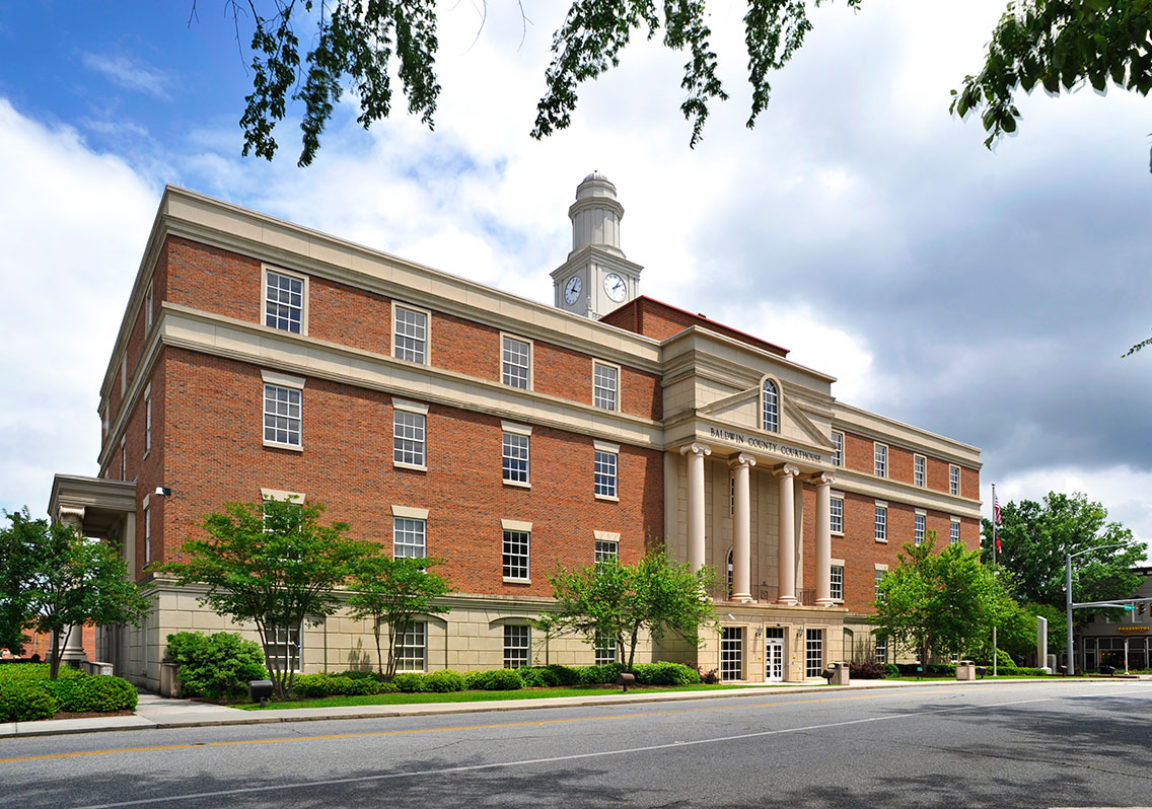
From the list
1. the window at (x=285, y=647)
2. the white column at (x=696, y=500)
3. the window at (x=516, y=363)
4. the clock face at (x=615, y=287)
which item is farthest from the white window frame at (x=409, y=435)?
the clock face at (x=615, y=287)

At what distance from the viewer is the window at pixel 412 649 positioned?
99.2 ft

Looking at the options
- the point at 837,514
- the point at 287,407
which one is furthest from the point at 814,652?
the point at 287,407

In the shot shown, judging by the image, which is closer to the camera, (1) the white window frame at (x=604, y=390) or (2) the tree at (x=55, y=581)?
(2) the tree at (x=55, y=581)

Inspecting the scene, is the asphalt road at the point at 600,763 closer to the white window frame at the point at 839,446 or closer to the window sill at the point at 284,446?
the window sill at the point at 284,446

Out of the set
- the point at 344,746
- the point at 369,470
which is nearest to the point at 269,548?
the point at 369,470

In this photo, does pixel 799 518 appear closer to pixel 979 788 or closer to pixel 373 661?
pixel 373 661

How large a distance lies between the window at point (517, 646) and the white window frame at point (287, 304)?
13.3 meters

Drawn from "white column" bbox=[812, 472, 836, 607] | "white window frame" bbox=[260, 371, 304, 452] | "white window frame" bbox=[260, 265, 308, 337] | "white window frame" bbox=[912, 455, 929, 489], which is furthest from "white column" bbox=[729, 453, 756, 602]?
"white window frame" bbox=[912, 455, 929, 489]

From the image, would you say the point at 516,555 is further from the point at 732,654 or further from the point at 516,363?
the point at 732,654

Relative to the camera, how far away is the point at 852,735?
16766mm

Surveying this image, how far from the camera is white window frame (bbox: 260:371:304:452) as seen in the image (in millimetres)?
28828

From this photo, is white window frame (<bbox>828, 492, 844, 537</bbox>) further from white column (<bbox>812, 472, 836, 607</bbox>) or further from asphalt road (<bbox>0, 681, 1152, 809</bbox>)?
asphalt road (<bbox>0, 681, 1152, 809</bbox>)

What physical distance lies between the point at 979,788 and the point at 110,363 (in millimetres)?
43098

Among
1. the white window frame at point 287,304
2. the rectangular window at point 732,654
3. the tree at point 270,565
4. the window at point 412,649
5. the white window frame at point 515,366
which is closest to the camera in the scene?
the tree at point 270,565
